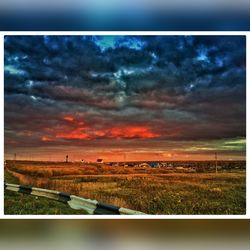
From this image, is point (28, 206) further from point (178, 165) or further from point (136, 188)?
point (178, 165)

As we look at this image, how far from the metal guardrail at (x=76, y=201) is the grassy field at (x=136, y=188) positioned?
4cm

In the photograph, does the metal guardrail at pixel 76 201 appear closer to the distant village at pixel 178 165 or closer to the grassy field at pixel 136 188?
the grassy field at pixel 136 188

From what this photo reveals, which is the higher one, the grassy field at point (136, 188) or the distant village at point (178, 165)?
the distant village at point (178, 165)

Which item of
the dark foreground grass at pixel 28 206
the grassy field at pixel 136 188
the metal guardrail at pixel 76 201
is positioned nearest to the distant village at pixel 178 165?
the grassy field at pixel 136 188

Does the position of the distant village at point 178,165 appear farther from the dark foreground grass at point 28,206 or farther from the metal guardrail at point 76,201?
the dark foreground grass at point 28,206

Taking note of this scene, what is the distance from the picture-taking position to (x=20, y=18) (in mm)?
5145

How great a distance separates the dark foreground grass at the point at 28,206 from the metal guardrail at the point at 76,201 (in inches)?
1.6

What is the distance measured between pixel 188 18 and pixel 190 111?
3.00 ft

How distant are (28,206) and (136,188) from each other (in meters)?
1.10

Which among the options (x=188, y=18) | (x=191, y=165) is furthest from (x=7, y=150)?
(x=188, y=18)

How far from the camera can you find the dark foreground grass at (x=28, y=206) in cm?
517

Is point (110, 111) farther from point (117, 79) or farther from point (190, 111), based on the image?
point (190, 111)

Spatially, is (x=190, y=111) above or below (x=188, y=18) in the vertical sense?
below

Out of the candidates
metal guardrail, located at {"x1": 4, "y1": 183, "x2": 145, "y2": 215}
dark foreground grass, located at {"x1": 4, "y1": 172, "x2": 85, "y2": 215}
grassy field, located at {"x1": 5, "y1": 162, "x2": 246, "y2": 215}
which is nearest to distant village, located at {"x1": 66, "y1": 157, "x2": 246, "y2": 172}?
grassy field, located at {"x1": 5, "y1": 162, "x2": 246, "y2": 215}
